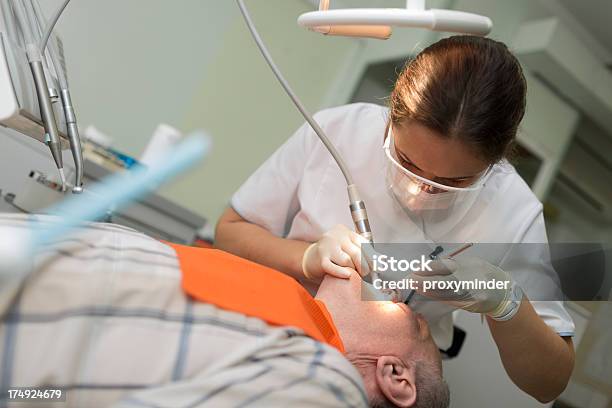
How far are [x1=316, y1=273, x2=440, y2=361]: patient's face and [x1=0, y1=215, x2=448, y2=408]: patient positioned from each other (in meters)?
0.22

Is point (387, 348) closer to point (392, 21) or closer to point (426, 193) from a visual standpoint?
point (426, 193)

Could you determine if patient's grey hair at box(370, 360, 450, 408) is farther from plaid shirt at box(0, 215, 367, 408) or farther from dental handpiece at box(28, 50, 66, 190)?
dental handpiece at box(28, 50, 66, 190)

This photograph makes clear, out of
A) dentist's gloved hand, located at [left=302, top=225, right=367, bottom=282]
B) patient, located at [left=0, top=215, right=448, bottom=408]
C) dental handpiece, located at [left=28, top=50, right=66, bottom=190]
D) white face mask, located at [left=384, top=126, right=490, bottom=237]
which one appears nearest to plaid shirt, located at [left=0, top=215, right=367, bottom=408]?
patient, located at [left=0, top=215, right=448, bottom=408]

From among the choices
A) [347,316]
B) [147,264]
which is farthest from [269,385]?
[347,316]

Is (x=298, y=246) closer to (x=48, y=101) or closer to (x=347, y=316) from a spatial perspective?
(x=347, y=316)

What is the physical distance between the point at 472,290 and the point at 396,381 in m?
0.23

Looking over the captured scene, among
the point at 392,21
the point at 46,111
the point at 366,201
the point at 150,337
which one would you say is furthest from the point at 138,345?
the point at 366,201

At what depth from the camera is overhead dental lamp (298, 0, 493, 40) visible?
939mm

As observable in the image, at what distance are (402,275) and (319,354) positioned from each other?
34 centimetres

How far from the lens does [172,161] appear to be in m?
0.83

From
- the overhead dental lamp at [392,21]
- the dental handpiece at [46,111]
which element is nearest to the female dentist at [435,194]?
the overhead dental lamp at [392,21]

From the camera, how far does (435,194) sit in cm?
121

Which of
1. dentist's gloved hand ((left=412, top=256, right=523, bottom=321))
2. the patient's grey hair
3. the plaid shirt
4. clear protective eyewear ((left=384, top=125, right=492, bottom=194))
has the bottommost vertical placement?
the patient's grey hair

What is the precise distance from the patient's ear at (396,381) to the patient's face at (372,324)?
1.1 inches
